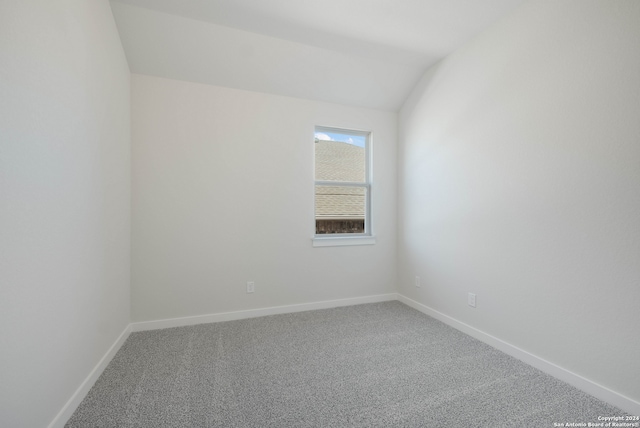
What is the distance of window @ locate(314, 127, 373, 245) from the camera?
3205 mm

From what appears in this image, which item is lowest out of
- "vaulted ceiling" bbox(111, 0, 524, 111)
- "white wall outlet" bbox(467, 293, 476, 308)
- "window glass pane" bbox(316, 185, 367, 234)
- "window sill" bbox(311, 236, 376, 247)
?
"white wall outlet" bbox(467, 293, 476, 308)

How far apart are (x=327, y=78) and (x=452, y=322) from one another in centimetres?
270

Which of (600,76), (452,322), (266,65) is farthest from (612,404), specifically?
(266,65)

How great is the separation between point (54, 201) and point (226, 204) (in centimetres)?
146

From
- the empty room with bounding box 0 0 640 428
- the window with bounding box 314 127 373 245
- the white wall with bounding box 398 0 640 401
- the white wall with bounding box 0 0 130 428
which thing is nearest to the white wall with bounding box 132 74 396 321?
the empty room with bounding box 0 0 640 428

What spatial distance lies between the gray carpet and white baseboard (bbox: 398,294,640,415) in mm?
48

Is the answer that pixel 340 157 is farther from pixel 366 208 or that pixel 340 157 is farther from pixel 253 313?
pixel 253 313

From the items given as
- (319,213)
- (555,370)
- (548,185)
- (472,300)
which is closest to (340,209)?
(319,213)

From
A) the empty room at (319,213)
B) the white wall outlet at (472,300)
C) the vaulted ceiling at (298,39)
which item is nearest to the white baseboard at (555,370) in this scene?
the empty room at (319,213)

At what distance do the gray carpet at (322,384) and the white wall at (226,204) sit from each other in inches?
19.2

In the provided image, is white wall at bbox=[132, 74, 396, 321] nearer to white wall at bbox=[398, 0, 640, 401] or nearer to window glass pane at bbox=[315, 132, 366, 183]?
window glass pane at bbox=[315, 132, 366, 183]

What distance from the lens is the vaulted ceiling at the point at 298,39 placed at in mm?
2076

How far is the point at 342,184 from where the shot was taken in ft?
10.8

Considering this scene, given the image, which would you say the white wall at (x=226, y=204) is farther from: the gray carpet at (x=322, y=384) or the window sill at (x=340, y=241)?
the gray carpet at (x=322, y=384)
